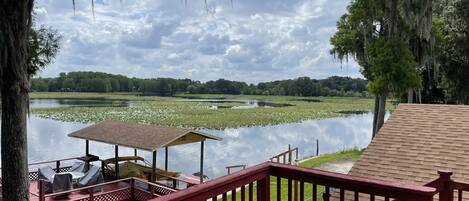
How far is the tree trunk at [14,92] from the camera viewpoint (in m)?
4.50

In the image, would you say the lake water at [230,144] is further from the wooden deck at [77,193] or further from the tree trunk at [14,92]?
the tree trunk at [14,92]

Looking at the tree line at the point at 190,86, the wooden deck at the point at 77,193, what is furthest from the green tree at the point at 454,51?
the tree line at the point at 190,86

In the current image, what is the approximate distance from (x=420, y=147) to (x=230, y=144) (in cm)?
2026

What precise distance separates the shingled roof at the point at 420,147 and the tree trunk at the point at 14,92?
18.4 ft

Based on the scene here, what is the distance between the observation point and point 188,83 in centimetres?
12556

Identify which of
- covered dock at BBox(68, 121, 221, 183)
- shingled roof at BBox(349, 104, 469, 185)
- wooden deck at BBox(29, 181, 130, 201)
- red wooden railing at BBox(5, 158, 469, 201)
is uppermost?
red wooden railing at BBox(5, 158, 469, 201)

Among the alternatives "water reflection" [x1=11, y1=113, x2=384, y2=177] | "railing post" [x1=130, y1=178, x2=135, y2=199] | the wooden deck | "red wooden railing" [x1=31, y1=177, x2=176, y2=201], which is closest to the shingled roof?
"red wooden railing" [x1=31, y1=177, x2=176, y2=201]

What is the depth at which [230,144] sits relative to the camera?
2781cm

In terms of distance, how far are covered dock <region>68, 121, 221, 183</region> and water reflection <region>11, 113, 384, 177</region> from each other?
5484 mm

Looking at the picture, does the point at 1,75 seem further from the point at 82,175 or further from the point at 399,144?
the point at 82,175

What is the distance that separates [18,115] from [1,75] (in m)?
0.49

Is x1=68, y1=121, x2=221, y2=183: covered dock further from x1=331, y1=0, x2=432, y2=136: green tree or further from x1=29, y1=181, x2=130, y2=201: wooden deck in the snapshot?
x1=331, y1=0, x2=432, y2=136: green tree

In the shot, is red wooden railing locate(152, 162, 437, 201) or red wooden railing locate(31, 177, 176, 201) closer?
red wooden railing locate(152, 162, 437, 201)

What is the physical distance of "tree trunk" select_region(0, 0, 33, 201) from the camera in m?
4.50
